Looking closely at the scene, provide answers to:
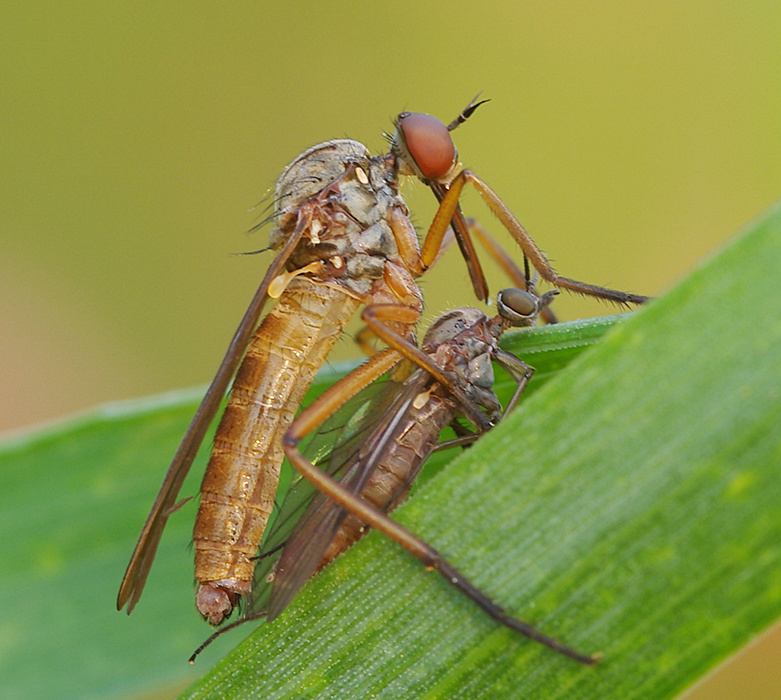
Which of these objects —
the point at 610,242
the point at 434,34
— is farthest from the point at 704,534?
the point at 434,34

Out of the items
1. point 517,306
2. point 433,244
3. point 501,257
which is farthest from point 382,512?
point 501,257

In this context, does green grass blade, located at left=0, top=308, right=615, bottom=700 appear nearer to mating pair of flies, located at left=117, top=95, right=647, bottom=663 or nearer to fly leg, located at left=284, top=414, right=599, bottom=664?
mating pair of flies, located at left=117, top=95, right=647, bottom=663

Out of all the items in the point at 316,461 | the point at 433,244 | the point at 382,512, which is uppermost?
the point at 433,244

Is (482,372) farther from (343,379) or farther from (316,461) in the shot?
(316,461)

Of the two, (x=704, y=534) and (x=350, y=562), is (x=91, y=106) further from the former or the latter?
(x=704, y=534)

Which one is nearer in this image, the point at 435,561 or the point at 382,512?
the point at 435,561

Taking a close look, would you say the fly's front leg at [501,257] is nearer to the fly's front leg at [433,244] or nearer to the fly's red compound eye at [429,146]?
the fly's front leg at [433,244]
